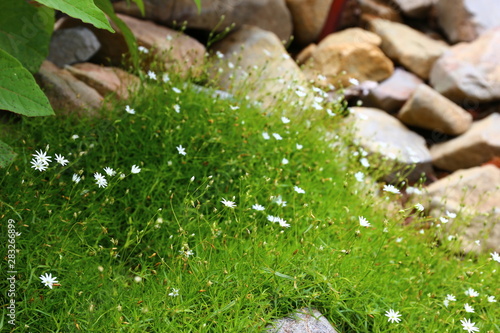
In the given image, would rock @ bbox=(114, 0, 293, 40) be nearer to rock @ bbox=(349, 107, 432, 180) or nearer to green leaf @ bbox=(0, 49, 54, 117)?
rock @ bbox=(349, 107, 432, 180)

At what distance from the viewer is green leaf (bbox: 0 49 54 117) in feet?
5.52

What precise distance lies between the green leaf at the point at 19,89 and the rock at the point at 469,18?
528 cm

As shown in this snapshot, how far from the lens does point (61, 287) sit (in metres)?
1.79

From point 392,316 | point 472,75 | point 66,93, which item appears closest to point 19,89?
point 66,93

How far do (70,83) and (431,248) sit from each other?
2.25 m

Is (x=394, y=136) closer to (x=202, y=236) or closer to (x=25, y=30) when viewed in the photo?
(x=202, y=236)

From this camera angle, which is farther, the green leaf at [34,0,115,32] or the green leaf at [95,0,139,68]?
the green leaf at [95,0,139,68]

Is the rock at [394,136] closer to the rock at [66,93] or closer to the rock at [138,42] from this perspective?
the rock at [138,42]

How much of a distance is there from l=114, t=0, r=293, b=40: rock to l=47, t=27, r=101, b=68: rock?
590 mm

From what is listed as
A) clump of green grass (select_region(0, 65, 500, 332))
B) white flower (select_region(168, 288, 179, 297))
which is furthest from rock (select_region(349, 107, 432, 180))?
white flower (select_region(168, 288, 179, 297))

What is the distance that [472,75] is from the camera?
194 inches

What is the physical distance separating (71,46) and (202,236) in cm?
206

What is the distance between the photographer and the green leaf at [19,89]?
1684 millimetres

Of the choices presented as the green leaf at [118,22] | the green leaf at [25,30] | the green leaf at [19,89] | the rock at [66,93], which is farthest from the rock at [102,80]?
the green leaf at [19,89]
